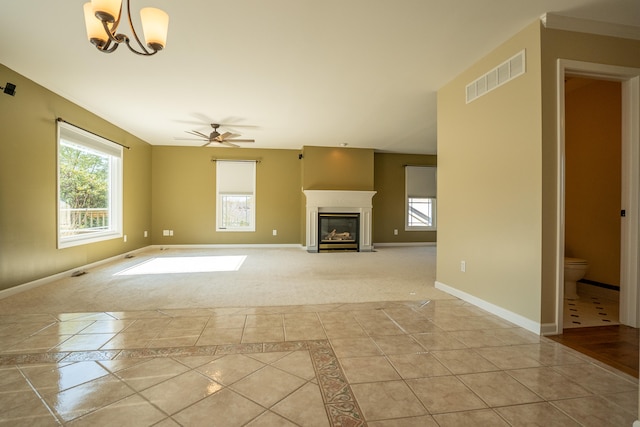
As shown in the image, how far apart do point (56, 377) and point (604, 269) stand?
5.04m

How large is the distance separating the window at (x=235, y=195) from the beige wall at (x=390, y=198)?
329 centimetres

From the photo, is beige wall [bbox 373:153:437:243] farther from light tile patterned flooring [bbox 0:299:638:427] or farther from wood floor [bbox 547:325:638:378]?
wood floor [bbox 547:325:638:378]

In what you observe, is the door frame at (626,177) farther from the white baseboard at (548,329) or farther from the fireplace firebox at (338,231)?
the fireplace firebox at (338,231)

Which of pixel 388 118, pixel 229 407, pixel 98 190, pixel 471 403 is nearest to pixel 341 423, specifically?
pixel 229 407

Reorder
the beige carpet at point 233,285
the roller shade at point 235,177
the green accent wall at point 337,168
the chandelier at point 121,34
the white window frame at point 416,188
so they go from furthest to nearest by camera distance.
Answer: the white window frame at point 416,188
the roller shade at point 235,177
the green accent wall at point 337,168
the beige carpet at point 233,285
the chandelier at point 121,34

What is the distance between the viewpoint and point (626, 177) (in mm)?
2506

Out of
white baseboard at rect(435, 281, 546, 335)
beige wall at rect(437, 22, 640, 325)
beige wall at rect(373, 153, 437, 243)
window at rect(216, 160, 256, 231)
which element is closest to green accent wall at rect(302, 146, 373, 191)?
beige wall at rect(373, 153, 437, 243)

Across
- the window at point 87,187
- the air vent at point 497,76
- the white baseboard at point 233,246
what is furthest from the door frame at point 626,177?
the window at point 87,187

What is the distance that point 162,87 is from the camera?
3762 millimetres

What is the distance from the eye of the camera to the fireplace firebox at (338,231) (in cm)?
723

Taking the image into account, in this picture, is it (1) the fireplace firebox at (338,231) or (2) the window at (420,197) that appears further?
(2) the window at (420,197)

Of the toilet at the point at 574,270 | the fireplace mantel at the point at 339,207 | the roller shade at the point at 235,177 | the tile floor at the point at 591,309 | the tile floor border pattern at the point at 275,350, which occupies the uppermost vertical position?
the roller shade at the point at 235,177

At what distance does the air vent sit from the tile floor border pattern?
8.99ft

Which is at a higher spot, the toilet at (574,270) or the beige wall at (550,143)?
the beige wall at (550,143)
